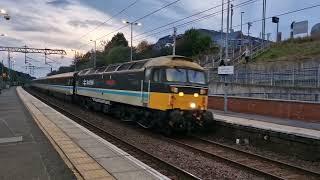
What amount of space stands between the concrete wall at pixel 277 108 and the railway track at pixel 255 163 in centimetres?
640

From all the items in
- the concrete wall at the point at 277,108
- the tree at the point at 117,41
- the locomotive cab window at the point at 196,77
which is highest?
the tree at the point at 117,41

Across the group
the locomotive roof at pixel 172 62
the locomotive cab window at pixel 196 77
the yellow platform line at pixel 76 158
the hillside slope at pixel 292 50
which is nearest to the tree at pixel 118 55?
the hillside slope at pixel 292 50

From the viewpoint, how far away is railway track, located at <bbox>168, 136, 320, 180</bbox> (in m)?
11.6

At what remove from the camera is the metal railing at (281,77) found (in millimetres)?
26859

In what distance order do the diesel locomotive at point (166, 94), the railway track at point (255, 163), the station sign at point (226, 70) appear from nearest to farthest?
1. the railway track at point (255, 163)
2. the diesel locomotive at point (166, 94)
3. the station sign at point (226, 70)

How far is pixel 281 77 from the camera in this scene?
29766 mm

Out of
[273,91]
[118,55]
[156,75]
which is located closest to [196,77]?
[156,75]

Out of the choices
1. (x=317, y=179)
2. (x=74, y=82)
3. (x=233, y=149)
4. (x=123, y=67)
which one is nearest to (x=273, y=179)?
(x=317, y=179)

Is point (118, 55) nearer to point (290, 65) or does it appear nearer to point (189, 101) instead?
point (290, 65)

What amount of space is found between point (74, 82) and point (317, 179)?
28.1m

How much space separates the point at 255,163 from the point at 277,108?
10685mm

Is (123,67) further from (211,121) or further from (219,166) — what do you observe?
(219,166)

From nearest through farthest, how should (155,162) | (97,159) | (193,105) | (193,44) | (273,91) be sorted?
(97,159) < (155,162) < (193,105) < (273,91) < (193,44)

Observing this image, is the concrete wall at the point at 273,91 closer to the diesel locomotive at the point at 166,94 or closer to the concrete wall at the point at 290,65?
the concrete wall at the point at 290,65
